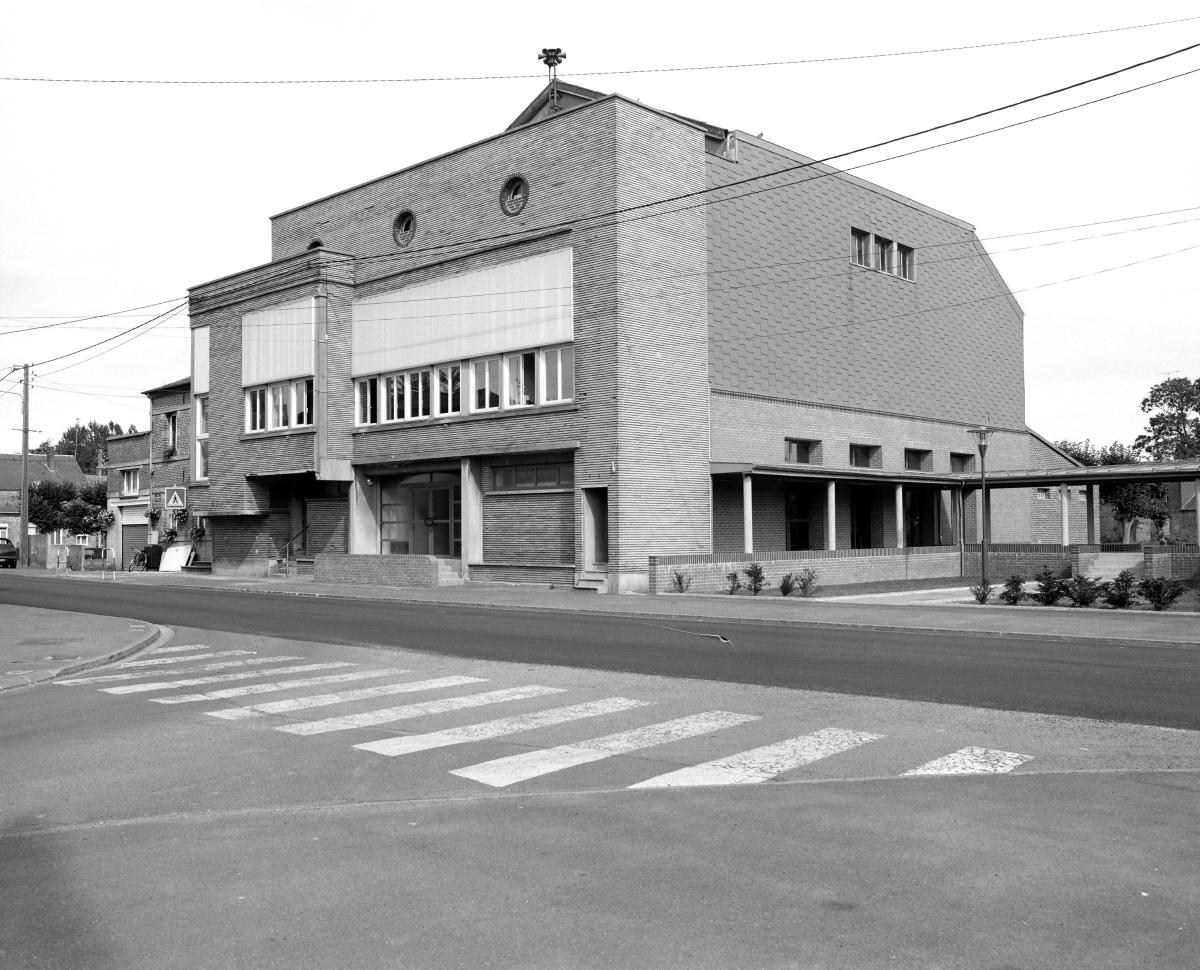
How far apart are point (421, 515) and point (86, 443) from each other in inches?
4315

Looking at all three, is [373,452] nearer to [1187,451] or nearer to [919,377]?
[919,377]

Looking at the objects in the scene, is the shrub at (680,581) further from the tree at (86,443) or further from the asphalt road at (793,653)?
the tree at (86,443)

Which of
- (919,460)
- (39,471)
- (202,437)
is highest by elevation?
(39,471)

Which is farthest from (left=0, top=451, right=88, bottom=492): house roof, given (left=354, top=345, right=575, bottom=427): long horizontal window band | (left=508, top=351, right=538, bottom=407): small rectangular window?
(left=508, top=351, right=538, bottom=407): small rectangular window

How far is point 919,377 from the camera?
41.8 metres

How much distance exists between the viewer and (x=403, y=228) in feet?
118

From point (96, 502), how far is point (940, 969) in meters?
62.8

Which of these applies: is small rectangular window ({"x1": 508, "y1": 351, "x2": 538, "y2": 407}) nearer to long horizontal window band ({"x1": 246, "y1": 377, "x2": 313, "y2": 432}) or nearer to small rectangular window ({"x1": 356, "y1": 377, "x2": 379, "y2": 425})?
small rectangular window ({"x1": 356, "y1": 377, "x2": 379, "y2": 425})

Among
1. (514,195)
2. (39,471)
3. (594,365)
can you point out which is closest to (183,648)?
(594,365)

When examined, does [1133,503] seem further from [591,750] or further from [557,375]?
[591,750]

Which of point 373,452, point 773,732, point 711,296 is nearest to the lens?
point 773,732

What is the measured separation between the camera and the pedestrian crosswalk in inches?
314

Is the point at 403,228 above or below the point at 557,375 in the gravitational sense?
above

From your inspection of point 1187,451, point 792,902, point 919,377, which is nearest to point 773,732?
point 792,902
